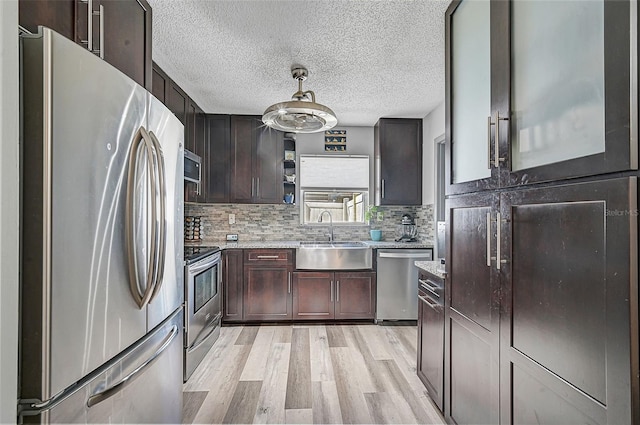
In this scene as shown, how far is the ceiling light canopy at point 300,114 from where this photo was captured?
2172 millimetres

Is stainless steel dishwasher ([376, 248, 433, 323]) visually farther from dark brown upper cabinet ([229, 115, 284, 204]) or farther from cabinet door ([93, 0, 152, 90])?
cabinet door ([93, 0, 152, 90])

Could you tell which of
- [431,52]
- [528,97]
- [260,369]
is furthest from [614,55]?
[260,369]

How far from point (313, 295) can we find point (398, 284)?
0.99 metres

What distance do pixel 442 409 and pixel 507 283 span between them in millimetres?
1079

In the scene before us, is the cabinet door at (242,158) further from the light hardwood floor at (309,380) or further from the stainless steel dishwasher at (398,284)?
the stainless steel dishwasher at (398,284)

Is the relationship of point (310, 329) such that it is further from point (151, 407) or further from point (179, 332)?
point (151, 407)

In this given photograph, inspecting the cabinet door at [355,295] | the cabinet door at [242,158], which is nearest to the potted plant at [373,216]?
the cabinet door at [355,295]

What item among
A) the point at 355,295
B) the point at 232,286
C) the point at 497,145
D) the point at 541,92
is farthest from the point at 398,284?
the point at 541,92

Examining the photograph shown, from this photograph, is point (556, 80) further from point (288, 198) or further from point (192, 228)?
point (192, 228)

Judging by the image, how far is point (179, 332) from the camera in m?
1.61

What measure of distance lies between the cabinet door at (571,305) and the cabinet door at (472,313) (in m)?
0.08

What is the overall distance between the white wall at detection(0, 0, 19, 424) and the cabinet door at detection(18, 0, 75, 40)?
0.33 m

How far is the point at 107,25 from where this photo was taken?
1285 mm

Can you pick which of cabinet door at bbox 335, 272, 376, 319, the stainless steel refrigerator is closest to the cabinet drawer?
cabinet door at bbox 335, 272, 376, 319
